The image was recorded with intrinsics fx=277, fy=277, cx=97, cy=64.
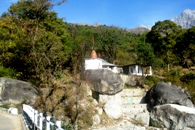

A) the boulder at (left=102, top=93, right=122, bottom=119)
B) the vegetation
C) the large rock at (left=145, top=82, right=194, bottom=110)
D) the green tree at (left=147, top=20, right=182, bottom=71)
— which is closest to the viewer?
the vegetation

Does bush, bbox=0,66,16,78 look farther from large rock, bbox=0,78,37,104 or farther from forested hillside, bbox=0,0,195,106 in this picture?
large rock, bbox=0,78,37,104

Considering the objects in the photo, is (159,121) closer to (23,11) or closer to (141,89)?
(141,89)

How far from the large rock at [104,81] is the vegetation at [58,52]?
1.49 meters

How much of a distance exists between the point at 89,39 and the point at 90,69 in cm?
2020

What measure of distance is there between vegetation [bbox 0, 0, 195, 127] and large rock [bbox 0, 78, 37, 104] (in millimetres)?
911

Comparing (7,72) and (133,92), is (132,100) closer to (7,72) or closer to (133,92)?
(133,92)

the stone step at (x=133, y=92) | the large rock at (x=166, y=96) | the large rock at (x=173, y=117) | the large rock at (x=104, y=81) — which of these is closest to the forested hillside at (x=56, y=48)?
the large rock at (x=104, y=81)

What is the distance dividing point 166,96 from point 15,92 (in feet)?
51.9

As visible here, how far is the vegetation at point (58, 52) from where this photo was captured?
849 inches

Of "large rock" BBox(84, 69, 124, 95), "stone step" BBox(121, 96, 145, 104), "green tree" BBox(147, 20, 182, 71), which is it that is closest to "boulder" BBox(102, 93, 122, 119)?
"large rock" BBox(84, 69, 124, 95)

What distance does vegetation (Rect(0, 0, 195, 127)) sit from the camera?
21562 millimetres

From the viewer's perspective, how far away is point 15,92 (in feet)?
67.2

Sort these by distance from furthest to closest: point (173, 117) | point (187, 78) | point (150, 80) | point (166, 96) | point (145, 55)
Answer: point (145, 55), point (187, 78), point (150, 80), point (166, 96), point (173, 117)

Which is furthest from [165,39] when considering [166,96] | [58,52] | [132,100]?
[58,52]
